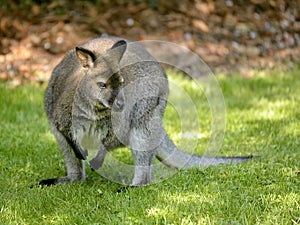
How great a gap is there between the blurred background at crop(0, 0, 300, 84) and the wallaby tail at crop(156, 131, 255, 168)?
3653mm

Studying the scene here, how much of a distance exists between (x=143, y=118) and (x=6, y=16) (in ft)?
17.2

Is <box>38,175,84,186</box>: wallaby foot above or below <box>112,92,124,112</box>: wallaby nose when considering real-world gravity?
below

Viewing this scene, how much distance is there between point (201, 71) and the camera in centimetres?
857

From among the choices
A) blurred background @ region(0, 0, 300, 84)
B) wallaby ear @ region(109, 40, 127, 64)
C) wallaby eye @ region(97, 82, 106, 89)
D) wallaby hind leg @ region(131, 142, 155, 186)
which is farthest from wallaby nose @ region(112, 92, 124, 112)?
blurred background @ region(0, 0, 300, 84)

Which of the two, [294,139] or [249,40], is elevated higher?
[294,139]

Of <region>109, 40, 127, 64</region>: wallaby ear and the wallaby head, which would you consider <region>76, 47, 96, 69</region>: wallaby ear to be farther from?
<region>109, 40, 127, 64</region>: wallaby ear

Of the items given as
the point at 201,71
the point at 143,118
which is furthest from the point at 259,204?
the point at 201,71

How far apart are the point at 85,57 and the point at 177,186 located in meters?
1.16

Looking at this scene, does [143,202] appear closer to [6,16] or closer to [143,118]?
[143,118]

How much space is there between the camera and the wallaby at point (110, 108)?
14.0ft

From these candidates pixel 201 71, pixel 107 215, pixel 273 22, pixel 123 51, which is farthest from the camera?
pixel 273 22

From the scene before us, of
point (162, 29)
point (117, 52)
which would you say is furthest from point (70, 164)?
point (162, 29)

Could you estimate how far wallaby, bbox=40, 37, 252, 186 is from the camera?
4.27m

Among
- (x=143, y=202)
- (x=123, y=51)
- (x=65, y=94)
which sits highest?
(x=123, y=51)
